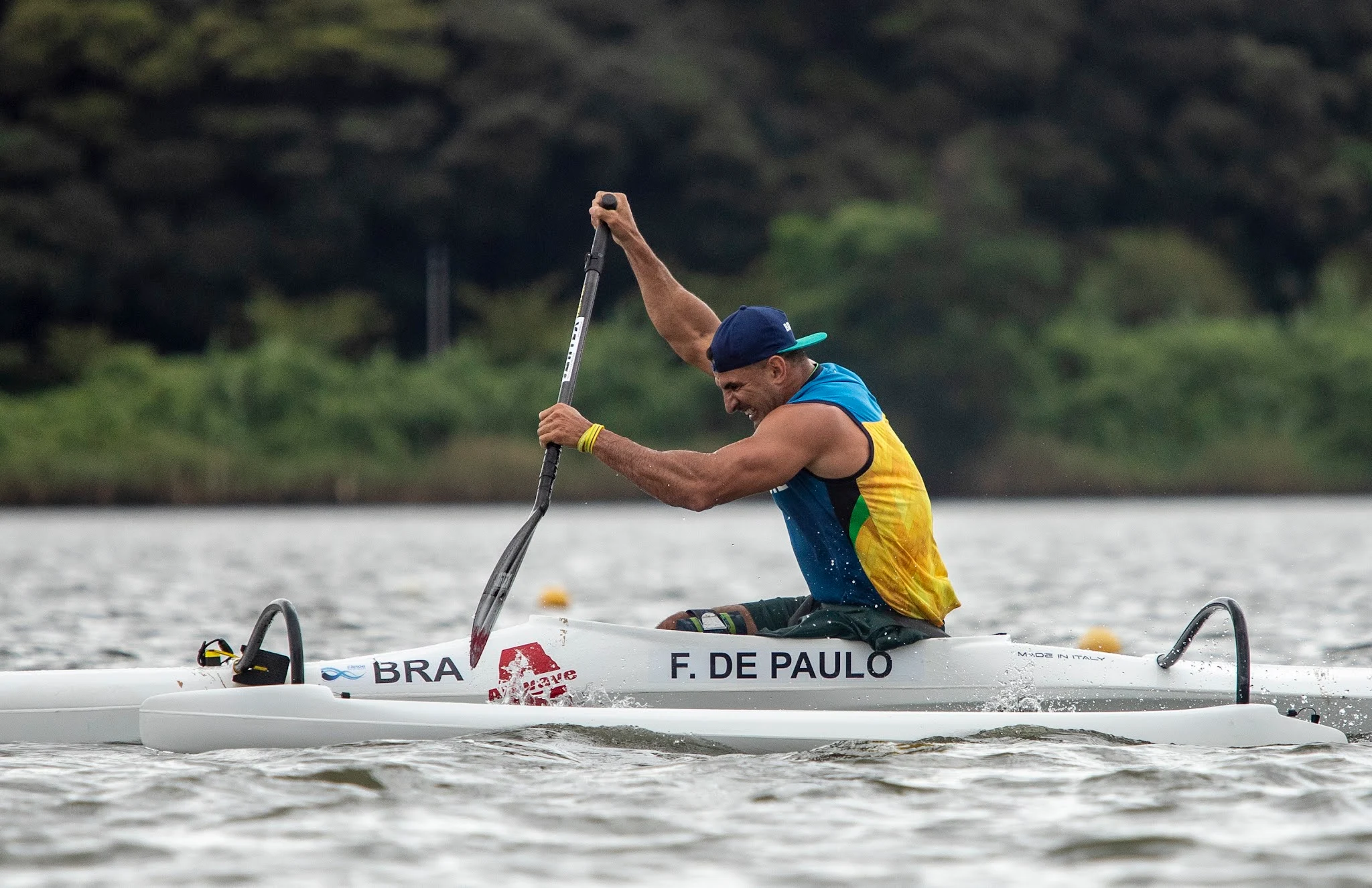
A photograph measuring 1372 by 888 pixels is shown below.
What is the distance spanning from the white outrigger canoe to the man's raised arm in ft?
5.22

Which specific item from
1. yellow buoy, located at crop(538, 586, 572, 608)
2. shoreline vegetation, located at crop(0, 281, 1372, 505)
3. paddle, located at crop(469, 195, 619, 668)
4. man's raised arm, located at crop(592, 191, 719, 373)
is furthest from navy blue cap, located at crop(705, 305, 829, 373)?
shoreline vegetation, located at crop(0, 281, 1372, 505)

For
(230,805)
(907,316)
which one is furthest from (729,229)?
(230,805)

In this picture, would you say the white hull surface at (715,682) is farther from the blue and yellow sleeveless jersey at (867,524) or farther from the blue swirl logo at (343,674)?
A: the blue and yellow sleeveless jersey at (867,524)

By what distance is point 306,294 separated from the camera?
43.9 m

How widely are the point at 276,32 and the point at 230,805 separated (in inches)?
1576

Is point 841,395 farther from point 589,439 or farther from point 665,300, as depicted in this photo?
point 665,300

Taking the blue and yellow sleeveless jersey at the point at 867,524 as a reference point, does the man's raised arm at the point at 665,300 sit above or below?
above

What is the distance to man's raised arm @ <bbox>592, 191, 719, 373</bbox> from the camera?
790cm

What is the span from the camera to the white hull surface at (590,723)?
6312 millimetres

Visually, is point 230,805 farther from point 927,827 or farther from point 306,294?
point 306,294

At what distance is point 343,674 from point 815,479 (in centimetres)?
188

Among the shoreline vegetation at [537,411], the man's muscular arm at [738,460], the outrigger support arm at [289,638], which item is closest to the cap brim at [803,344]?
the man's muscular arm at [738,460]

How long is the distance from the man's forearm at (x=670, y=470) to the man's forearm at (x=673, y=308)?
1462 mm

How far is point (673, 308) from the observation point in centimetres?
791
